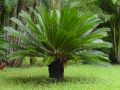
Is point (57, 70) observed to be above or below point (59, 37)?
below

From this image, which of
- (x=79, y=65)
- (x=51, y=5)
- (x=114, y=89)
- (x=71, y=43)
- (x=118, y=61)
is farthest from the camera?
(x=118, y=61)

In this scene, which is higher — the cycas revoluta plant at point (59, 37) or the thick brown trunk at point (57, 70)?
the cycas revoluta plant at point (59, 37)

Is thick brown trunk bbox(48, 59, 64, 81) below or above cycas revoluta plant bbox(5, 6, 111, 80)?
below

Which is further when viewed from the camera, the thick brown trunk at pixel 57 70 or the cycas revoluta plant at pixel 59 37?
the thick brown trunk at pixel 57 70

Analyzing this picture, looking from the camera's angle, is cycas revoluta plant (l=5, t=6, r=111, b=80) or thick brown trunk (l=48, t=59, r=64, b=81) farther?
thick brown trunk (l=48, t=59, r=64, b=81)

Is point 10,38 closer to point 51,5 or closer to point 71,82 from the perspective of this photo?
point 51,5

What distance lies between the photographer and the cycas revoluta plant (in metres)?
11.7

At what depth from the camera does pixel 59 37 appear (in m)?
11.7

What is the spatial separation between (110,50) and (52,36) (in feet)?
31.6

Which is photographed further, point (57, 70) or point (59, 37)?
point (57, 70)

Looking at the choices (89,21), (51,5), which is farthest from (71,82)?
(51,5)

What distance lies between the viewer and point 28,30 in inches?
484

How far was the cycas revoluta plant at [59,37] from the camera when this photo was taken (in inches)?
462

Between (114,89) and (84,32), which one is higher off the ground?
(84,32)
